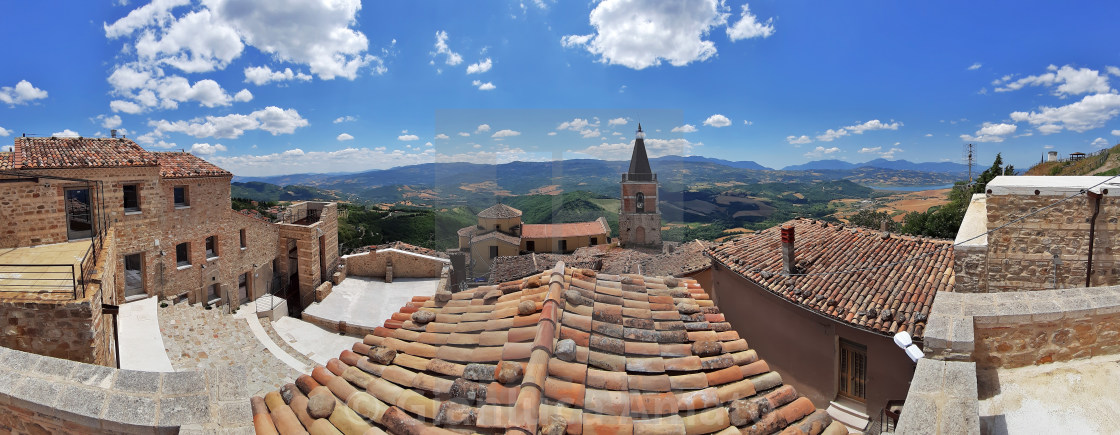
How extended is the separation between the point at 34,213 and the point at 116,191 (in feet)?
6.41

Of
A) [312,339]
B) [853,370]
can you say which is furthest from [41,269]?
[853,370]

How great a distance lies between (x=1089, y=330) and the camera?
4004mm

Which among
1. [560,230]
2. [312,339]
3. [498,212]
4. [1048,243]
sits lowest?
[312,339]

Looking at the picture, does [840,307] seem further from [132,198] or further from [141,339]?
[132,198]

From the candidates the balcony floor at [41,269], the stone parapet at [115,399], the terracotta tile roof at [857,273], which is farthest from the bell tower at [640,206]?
the stone parapet at [115,399]

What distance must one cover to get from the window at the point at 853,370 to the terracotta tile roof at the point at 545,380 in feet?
19.8

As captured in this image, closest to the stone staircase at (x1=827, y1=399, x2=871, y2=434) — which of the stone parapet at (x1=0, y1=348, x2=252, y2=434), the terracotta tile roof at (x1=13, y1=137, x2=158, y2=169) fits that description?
the stone parapet at (x1=0, y1=348, x2=252, y2=434)

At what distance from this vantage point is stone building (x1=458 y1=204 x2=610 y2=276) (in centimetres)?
2911

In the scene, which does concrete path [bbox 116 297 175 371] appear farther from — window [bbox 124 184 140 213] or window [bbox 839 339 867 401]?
window [bbox 839 339 867 401]

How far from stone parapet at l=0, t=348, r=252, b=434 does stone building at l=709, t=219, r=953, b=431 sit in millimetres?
8358

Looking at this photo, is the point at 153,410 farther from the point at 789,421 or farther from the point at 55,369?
the point at 789,421

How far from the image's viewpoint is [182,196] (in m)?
15.0

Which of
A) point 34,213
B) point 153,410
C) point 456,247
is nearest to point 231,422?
point 153,410

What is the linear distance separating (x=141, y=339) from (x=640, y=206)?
25.9 meters
